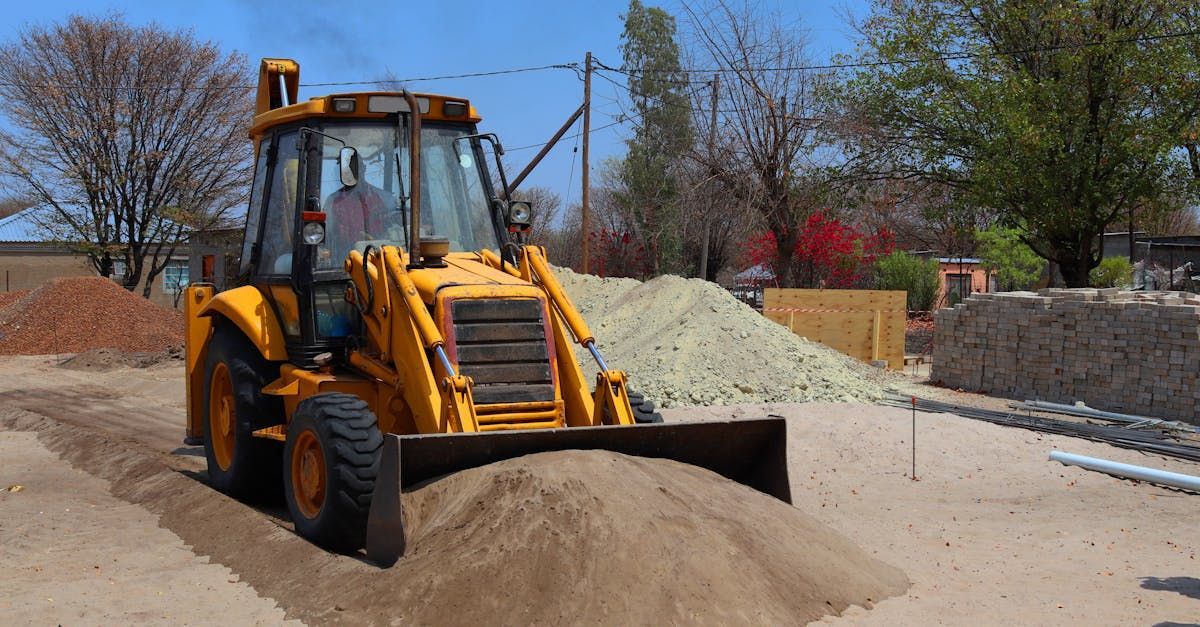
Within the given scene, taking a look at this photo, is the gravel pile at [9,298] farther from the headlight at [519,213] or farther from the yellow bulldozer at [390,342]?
the headlight at [519,213]

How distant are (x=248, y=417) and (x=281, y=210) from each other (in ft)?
5.24

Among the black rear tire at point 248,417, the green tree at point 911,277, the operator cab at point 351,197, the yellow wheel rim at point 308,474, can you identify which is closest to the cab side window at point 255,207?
the operator cab at point 351,197

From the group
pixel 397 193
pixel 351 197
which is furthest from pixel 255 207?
pixel 397 193

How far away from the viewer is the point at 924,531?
8.38 m

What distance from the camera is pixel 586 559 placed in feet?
18.4

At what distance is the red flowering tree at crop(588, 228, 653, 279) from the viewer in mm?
40031

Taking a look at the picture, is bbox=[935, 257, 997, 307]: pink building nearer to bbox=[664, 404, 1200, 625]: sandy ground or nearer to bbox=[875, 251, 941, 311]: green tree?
bbox=[875, 251, 941, 311]: green tree

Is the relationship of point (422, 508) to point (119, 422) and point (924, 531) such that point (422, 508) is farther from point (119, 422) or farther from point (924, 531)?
point (119, 422)

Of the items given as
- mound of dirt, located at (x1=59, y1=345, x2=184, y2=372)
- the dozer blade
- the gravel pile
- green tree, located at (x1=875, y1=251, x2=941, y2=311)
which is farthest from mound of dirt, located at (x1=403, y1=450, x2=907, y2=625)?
the gravel pile

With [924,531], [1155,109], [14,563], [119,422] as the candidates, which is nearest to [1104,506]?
[924,531]

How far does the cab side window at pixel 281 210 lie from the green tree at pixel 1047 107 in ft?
55.8

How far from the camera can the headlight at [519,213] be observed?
824cm

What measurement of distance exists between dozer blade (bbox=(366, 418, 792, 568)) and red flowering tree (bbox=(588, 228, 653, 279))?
1274 inches

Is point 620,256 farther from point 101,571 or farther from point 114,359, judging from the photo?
point 101,571
